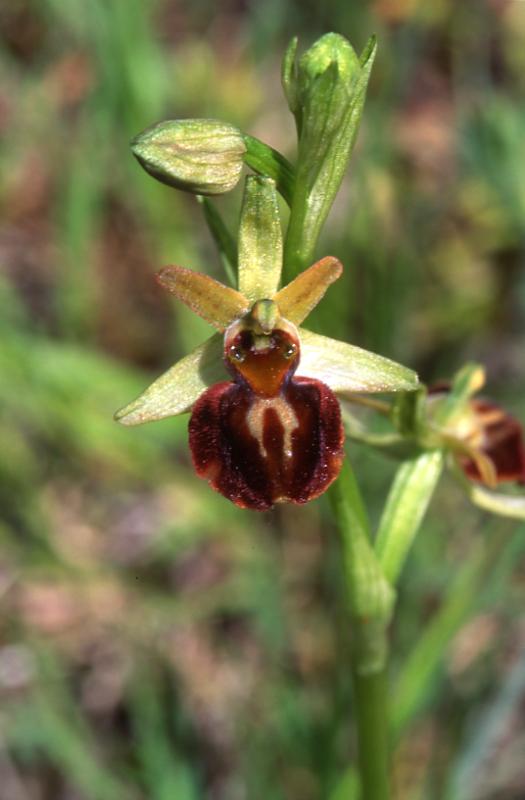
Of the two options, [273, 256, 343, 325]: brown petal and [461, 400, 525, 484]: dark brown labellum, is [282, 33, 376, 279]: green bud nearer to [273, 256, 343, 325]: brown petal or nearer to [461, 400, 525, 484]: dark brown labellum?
[273, 256, 343, 325]: brown petal

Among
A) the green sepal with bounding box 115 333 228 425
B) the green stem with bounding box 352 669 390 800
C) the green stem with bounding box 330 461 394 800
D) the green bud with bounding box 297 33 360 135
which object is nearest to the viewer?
the green bud with bounding box 297 33 360 135

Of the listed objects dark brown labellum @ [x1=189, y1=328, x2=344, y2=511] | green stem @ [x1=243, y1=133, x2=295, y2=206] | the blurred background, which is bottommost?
the blurred background

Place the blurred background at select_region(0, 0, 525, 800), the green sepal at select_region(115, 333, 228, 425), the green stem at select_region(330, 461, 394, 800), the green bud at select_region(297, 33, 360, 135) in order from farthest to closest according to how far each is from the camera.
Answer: the blurred background at select_region(0, 0, 525, 800) < the green stem at select_region(330, 461, 394, 800) < the green sepal at select_region(115, 333, 228, 425) < the green bud at select_region(297, 33, 360, 135)

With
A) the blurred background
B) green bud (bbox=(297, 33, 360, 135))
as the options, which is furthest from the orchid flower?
the blurred background

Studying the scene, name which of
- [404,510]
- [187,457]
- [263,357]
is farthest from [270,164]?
[187,457]

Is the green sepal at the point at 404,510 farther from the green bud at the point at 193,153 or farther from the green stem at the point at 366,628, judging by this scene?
the green bud at the point at 193,153

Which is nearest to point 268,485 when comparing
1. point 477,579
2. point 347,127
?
point 347,127
